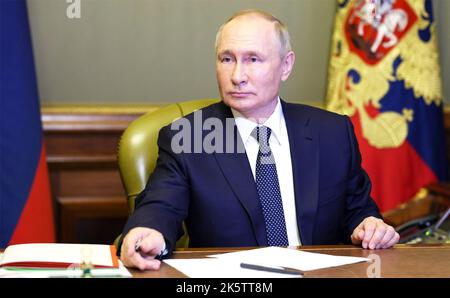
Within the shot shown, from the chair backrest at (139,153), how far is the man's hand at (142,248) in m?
0.66

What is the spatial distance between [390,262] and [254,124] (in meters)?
0.75

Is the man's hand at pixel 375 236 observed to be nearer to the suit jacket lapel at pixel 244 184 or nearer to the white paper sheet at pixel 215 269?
the suit jacket lapel at pixel 244 184

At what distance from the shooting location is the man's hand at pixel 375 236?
7.05 feet

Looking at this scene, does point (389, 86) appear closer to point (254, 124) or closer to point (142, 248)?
point (254, 124)

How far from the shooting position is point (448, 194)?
146 inches

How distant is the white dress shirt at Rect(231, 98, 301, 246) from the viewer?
8.04 ft

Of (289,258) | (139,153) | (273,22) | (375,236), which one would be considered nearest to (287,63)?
(273,22)

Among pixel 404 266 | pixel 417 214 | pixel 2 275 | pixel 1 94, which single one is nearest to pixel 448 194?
pixel 417 214

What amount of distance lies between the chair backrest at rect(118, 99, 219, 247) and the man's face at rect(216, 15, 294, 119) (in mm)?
377

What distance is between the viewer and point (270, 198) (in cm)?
243

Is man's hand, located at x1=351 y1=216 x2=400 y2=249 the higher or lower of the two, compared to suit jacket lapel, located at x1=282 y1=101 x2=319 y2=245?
lower

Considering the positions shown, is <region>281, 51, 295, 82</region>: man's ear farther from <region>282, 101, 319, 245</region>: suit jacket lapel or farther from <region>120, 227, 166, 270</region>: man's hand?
A: <region>120, 227, 166, 270</region>: man's hand

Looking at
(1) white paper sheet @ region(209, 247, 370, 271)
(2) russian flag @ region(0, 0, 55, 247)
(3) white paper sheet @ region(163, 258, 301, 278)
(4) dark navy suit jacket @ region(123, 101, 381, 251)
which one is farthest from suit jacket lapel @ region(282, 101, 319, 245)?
(2) russian flag @ region(0, 0, 55, 247)

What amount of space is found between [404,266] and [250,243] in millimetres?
640
